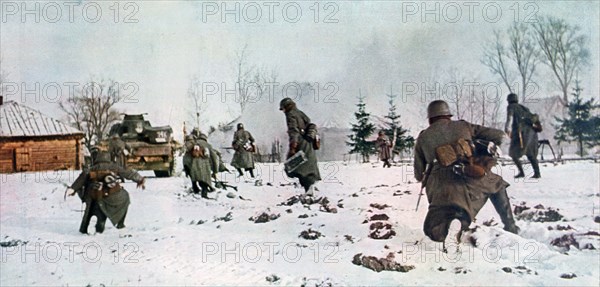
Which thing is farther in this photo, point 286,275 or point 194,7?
point 194,7

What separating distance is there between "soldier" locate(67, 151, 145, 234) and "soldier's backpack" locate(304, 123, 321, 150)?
5.11 feet

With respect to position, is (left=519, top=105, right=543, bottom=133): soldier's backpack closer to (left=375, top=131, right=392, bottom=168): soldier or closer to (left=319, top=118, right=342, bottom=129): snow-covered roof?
(left=375, top=131, right=392, bottom=168): soldier

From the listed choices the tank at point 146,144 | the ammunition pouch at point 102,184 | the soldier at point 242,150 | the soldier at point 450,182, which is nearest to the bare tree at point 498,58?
the soldier at point 450,182

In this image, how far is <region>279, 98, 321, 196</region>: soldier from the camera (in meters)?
4.95

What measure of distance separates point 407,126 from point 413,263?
122 cm

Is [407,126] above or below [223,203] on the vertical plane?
above

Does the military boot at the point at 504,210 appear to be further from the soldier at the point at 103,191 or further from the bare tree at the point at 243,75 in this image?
the soldier at the point at 103,191

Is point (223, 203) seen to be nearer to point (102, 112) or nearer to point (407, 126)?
point (102, 112)

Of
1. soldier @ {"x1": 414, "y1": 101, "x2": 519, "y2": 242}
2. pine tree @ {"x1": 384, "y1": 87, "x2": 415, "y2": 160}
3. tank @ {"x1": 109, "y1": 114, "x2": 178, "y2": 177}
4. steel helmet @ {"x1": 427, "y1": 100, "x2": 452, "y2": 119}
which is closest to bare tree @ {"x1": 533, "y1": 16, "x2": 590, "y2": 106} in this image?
soldier @ {"x1": 414, "y1": 101, "x2": 519, "y2": 242}

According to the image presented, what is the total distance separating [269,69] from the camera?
16.8 feet

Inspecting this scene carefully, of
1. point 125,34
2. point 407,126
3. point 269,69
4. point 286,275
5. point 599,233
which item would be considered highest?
point 125,34

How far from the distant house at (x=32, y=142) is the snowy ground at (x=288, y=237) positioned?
11 cm

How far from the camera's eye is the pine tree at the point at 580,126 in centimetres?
493

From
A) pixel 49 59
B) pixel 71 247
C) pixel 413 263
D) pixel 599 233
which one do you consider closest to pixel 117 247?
pixel 71 247
